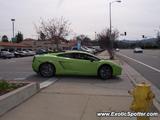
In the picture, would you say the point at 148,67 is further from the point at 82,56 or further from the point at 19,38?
the point at 19,38

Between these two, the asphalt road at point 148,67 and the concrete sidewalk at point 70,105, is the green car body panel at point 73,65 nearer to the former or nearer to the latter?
the asphalt road at point 148,67

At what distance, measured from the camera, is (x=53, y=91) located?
38.5 feet

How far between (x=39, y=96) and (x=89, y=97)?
1.55 meters

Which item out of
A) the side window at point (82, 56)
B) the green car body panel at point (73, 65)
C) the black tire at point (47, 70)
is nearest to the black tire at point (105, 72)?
the green car body panel at point (73, 65)

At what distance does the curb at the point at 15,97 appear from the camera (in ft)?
26.1

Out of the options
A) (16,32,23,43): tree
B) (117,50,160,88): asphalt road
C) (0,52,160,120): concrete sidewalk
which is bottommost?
(117,50,160,88): asphalt road

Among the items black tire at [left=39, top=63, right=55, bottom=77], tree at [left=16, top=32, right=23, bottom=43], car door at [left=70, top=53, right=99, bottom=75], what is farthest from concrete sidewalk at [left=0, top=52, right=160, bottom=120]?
tree at [left=16, top=32, right=23, bottom=43]

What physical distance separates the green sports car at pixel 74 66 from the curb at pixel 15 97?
5.77 m

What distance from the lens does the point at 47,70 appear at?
16844mm

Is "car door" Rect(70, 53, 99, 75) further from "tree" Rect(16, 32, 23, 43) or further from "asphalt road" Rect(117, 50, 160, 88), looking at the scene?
"tree" Rect(16, 32, 23, 43)

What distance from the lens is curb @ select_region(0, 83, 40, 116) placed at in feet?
26.1

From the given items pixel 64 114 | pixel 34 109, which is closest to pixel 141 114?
pixel 64 114

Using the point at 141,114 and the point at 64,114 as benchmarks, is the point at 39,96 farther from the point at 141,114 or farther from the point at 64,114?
the point at 141,114

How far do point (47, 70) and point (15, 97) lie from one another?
8.04 metres
